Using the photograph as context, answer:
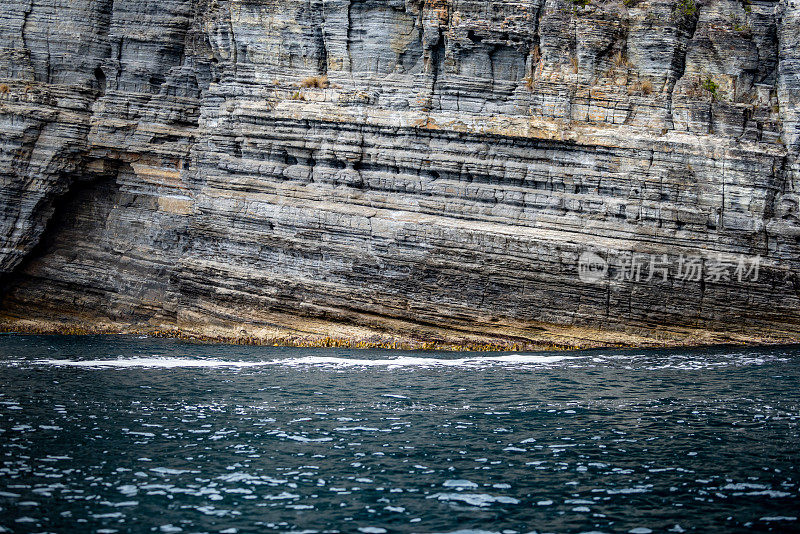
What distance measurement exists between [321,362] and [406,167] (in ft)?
34.9

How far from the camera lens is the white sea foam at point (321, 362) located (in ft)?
95.7

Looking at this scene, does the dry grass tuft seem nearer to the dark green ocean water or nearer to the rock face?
the rock face

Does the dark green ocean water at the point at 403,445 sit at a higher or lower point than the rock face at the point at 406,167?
lower

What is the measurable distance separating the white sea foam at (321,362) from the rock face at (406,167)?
12.0ft

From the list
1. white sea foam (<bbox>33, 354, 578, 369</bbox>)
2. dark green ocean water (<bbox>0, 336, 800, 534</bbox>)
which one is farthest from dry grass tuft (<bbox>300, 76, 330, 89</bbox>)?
dark green ocean water (<bbox>0, 336, 800, 534</bbox>)

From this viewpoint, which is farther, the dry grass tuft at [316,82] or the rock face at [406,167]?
the dry grass tuft at [316,82]

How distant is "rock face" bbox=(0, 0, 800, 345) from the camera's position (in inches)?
1288

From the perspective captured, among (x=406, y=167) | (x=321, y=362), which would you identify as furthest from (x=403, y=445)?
(x=406, y=167)

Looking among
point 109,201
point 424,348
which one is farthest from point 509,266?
point 109,201

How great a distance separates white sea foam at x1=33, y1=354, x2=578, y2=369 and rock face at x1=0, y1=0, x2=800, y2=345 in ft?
12.0

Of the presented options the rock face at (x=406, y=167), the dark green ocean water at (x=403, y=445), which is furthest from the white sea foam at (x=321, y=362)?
the rock face at (x=406, y=167)

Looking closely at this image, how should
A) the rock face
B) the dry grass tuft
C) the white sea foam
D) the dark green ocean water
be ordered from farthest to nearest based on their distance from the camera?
the dry grass tuft, the rock face, the white sea foam, the dark green ocean water

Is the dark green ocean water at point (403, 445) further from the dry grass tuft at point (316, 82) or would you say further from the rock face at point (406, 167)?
the dry grass tuft at point (316, 82)

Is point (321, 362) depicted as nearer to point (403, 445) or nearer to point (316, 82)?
point (403, 445)
